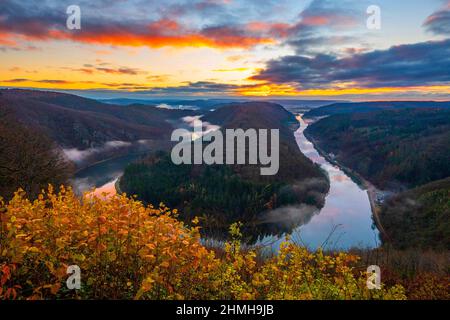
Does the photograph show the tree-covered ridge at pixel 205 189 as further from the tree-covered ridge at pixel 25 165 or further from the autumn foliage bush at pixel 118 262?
the autumn foliage bush at pixel 118 262

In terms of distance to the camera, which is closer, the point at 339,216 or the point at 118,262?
the point at 118,262

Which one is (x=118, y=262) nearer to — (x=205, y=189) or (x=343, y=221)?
(x=205, y=189)

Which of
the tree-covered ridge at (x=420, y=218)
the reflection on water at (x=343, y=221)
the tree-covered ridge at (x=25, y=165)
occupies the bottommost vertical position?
the reflection on water at (x=343, y=221)

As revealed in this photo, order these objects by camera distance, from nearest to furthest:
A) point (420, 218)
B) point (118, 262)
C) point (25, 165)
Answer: point (118, 262)
point (25, 165)
point (420, 218)

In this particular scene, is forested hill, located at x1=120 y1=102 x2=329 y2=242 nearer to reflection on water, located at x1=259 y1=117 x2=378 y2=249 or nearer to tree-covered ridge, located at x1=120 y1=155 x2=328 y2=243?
tree-covered ridge, located at x1=120 y1=155 x2=328 y2=243

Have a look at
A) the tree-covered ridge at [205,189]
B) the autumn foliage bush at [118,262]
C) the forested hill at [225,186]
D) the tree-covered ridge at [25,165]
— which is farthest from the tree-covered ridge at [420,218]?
the autumn foliage bush at [118,262]

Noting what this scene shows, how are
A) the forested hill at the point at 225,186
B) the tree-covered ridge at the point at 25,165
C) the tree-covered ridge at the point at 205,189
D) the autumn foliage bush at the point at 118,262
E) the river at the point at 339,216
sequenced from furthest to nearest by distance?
the forested hill at the point at 225,186, the tree-covered ridge at the point at 205,189, the river at the point at 339,216, the tree-covered ridge at the point at 25,165, the autumn foliage bush at the point at 118,262

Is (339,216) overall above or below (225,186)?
below

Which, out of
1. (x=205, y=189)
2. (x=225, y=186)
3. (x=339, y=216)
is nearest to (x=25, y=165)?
(x=205, y=189)
